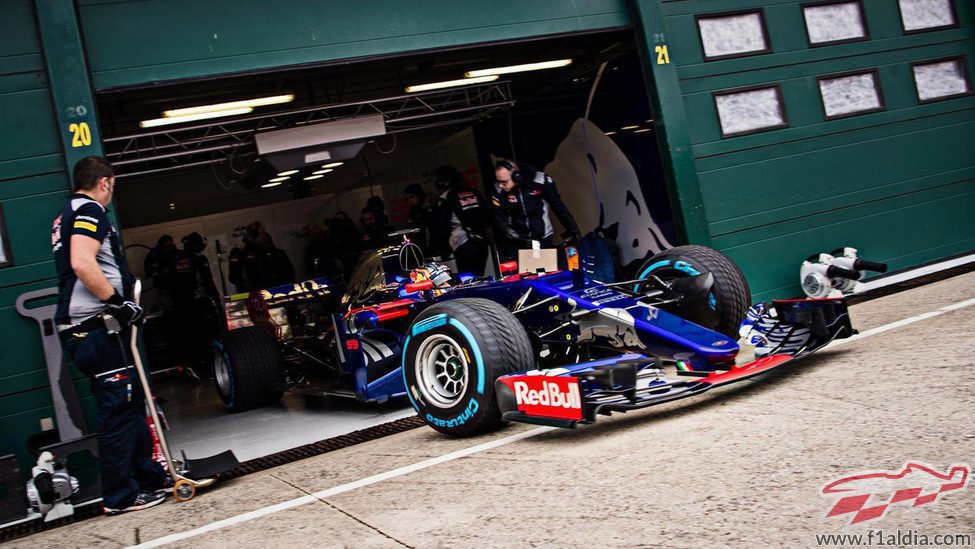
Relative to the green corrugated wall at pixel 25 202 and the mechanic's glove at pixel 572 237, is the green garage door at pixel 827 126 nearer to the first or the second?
the mechanic's glove at pixel 572 237

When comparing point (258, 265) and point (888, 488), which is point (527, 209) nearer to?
point (258, 265)

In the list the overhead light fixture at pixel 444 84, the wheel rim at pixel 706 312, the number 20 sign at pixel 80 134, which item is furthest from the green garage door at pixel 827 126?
the number 20 sign at pixel 80 134

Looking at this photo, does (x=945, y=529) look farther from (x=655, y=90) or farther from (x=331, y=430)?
(x=655, y=90)

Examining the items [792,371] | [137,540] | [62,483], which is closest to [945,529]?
[792,371]

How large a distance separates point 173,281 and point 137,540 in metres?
9.05

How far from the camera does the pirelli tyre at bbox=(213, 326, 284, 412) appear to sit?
22.8 ft

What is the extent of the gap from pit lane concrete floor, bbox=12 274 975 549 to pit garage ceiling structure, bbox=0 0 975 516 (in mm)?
A: 2185

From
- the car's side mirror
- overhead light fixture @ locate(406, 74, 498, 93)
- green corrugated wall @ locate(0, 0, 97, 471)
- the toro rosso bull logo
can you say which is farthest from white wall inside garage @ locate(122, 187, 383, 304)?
the toro rosso bull logo

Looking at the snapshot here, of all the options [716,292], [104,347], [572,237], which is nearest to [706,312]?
[716,292]

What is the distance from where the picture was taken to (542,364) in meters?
5.25

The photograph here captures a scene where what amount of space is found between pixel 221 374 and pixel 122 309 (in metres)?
3.52

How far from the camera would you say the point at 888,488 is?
2.57m

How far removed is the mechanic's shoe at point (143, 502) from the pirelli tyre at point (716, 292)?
306cm

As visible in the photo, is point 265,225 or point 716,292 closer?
point 716,292
